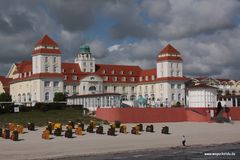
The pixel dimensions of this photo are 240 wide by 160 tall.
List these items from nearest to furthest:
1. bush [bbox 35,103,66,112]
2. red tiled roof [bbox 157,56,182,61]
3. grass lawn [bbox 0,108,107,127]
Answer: grass lawn [bbox 0,108,107,127] → bush [bbox 35,103,66,112] → red tiled roof [bbox 157,56,182,61]

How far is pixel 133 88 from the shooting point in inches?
5039

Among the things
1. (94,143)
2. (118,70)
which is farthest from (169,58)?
(94,143)

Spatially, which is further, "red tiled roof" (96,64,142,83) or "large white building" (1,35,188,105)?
"red tiled roof" (96,64,142,83)

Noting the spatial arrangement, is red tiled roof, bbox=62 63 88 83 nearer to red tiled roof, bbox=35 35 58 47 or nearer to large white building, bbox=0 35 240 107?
large white building, bbox=0 35 240 107

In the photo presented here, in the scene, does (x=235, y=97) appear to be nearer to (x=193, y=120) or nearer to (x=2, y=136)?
(x=193, y=120)

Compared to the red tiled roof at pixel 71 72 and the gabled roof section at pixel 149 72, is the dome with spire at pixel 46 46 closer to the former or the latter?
the red tiled roof at pixel 71 72

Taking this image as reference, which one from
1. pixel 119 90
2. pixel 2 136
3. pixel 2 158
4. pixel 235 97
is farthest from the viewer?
pixel 119 90

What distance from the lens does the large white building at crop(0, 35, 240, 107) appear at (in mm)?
108500

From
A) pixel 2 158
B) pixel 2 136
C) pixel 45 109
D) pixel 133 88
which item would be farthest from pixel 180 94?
pixel 2 158

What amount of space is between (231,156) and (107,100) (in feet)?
141

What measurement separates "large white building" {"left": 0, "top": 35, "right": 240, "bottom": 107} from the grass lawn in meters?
42.9

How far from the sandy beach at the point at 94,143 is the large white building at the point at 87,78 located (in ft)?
194

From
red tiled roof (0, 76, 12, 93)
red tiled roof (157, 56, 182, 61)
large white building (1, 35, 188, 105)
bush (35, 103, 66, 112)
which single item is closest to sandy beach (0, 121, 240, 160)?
bush (35, 103, 66, 112)

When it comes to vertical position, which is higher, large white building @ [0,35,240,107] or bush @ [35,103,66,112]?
large white building @ [0,35,240,107]
